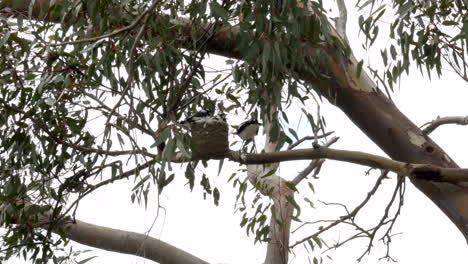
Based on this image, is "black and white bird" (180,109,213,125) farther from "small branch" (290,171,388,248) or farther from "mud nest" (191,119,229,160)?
"small branch" (290,171,388,248)

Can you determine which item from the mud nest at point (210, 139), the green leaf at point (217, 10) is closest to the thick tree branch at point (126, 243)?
the mud nest at point (210, 139)

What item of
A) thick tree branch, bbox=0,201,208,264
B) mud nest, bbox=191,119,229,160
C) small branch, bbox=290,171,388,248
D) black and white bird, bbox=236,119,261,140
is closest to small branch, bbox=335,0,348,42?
small branch, bbox=290,171,388,248

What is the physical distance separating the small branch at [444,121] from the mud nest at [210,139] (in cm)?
91

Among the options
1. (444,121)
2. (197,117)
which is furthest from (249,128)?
(444,121)

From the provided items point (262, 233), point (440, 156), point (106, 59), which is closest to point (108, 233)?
point (262, 233)

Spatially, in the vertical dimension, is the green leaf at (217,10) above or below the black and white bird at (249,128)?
above

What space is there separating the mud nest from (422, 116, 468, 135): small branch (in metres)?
0.91

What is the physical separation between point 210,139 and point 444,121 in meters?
1.16

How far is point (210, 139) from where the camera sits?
82.0 inches

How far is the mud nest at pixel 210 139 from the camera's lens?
6.84 feet

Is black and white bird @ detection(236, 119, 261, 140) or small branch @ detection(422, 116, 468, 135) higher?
small branch @ detection(422, 116, 468, 135)

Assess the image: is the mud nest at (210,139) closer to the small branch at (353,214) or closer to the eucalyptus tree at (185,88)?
the eucalyptus tree at (185,88)

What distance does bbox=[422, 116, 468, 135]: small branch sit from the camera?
274 centimetres

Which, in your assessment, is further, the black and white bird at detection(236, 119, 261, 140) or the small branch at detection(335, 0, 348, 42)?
the small branch at detection(335, 0, 348, 42)
